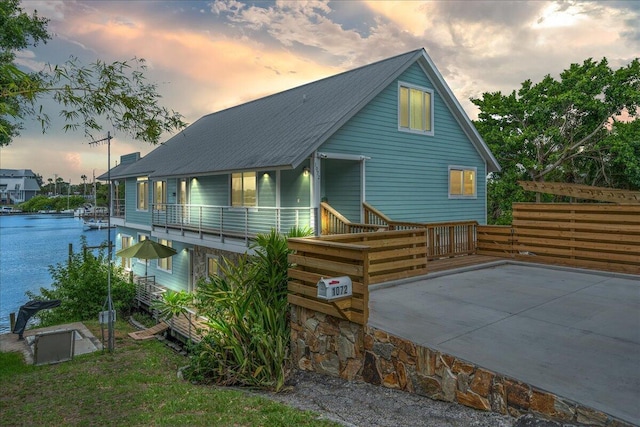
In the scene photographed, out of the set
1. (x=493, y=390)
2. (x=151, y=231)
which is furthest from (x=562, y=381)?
(x=151, y=231)

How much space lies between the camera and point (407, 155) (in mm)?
14070

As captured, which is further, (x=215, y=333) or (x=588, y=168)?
(x=588, y=168)

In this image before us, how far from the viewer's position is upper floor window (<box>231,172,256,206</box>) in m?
13.7

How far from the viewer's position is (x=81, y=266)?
17906 mm

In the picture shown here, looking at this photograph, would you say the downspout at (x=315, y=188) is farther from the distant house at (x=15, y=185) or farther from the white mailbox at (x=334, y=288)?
the distant house at (x=15, y=185)

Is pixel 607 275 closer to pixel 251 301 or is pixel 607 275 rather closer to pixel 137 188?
pixel 251 301

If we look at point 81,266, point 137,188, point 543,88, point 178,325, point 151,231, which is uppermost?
point 543,88

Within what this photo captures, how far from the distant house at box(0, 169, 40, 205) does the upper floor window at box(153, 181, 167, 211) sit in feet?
380

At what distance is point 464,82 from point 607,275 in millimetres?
18236

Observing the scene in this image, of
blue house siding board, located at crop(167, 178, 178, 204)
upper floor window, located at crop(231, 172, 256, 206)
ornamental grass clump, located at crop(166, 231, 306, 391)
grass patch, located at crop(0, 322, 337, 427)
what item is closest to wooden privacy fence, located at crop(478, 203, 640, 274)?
ornamental grass clump, located at crop(166, 231, 306, 391)

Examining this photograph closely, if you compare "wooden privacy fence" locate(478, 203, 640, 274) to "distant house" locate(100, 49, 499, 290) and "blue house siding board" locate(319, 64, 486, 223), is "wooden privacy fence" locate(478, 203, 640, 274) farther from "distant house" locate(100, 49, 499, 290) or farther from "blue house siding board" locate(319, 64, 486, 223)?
"distant house" locate(100, 49, 499, 290)

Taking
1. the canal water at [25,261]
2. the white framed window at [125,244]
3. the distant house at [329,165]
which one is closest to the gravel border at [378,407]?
the distant house at [329,165]

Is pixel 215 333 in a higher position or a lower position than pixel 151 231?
lower

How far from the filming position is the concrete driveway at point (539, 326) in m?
4.16
